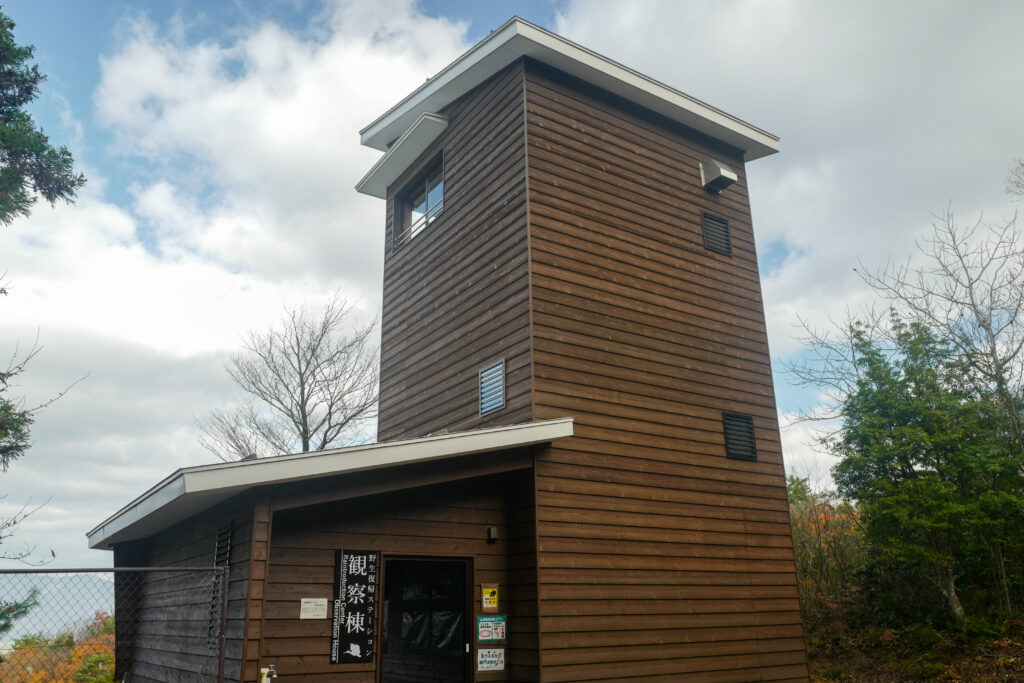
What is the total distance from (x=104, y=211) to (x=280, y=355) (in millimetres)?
6530

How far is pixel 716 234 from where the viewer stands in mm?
10234

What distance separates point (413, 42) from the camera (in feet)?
43.6

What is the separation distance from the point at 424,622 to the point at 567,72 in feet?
24.7

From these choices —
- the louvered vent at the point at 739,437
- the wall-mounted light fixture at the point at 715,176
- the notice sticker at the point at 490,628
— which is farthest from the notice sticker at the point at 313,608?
the wall-mounted light fixture at the point at 715,176

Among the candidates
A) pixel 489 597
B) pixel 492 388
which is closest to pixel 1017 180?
pixel 492 388

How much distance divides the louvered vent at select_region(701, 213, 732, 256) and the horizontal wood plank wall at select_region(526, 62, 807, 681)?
15cm

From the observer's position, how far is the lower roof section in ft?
17.5

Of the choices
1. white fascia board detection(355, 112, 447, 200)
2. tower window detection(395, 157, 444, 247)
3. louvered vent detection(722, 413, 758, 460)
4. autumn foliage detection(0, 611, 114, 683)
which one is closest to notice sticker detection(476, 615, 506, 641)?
louvered vent detection(722, 413, 758, 460)

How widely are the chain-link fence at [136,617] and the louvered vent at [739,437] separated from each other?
6163 mm

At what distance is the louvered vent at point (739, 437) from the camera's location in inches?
356

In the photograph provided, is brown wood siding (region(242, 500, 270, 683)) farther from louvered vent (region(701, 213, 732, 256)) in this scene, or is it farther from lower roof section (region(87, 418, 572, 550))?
louvered vent (region(701, 213, 732, 256))

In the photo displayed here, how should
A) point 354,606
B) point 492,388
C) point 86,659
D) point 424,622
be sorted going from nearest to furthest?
point 354,606, point 492,388, point 424,622, point 86,659

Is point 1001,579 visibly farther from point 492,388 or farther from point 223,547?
point 223,547

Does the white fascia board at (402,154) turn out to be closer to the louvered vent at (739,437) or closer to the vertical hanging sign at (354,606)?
the louvered vent at (739,437)
